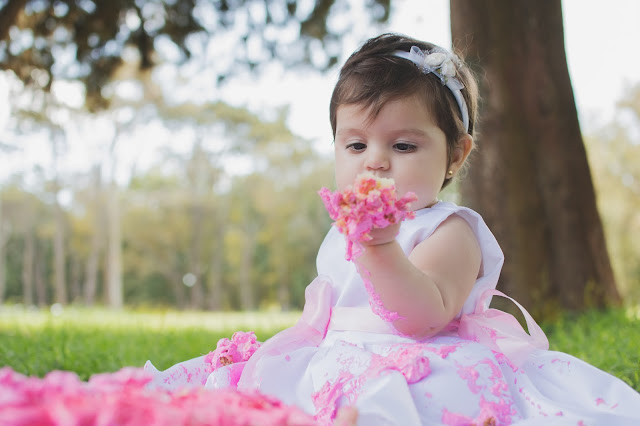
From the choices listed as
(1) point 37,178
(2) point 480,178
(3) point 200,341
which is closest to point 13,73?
(3) point 200,341

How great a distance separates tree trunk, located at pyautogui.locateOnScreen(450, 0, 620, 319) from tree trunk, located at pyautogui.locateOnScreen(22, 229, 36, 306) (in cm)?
2990

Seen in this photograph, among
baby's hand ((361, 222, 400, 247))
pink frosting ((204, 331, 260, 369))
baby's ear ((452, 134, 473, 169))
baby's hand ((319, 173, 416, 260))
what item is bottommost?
pink frosting ((204, 331, 260, 369))

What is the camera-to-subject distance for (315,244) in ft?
101

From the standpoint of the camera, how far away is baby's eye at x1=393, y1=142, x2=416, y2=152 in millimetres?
1572

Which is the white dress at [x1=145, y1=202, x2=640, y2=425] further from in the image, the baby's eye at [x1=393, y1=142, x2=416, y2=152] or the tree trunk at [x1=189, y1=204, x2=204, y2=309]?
the tree trunk at [x1=189, y1=204, x2=204, y2=309]

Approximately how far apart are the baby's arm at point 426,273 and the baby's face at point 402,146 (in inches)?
5.3

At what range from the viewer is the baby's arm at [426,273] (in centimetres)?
126

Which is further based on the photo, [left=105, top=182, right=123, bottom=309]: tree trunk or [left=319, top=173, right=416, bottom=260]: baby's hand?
[left=105, top=182, right=123, bottom=309]: tree trunk

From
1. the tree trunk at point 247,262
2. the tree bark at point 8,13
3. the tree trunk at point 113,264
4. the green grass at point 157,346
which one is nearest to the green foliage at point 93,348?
the green grass at point 157,346

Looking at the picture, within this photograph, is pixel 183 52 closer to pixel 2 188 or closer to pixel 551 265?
pixel 551 265

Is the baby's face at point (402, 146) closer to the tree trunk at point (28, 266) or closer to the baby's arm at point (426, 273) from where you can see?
the baby's arm at point (426, 273)

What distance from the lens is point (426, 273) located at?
1.39 m

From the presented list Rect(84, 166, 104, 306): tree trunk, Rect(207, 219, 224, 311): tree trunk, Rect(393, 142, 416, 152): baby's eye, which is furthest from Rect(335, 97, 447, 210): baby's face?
Rect(207, 219, 224, 311): tree trunk

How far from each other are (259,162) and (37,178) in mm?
9762
